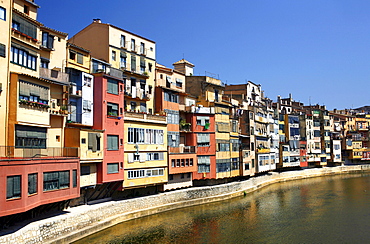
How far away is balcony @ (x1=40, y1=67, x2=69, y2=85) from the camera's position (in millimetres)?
31622

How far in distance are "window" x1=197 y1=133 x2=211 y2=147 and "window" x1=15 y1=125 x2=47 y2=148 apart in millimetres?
25645

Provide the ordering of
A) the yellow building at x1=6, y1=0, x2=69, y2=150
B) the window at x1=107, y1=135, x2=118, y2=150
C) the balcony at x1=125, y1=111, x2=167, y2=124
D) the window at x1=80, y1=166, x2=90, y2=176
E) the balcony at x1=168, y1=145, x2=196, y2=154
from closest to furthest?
the yellow building at x1=6, y1=0, x2=69, y2=150 < the window at x1=80, y1=166, x2=90, y2=176 < the window at x1=107, y1=135, x2=118, y2=150 < the balcony at x1=125, y1=111, x2=167, y2=124 < the balcony at x1=168, y1=145, x2=196, y2=154

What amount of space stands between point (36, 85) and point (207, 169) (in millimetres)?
29093

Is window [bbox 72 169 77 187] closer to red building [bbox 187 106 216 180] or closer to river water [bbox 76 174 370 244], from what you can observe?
river water [bbox 76 174 370 244]

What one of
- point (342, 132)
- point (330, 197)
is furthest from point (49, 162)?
point (342, 132)

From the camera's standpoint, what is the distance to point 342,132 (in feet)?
375

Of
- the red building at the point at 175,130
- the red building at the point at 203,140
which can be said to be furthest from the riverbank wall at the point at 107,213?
the red building at the point at 203,140

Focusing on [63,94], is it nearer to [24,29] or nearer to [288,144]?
[24,29]

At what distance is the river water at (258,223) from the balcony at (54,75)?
1368 centimetres

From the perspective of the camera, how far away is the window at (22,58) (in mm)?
27833

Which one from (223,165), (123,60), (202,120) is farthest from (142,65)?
(223,165)

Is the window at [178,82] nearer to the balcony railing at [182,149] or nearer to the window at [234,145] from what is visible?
the balcony railing at [182,149]

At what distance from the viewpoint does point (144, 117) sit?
140ft

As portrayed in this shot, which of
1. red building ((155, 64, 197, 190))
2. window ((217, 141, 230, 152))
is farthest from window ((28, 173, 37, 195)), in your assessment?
window ((217, 141, 230, 152))
